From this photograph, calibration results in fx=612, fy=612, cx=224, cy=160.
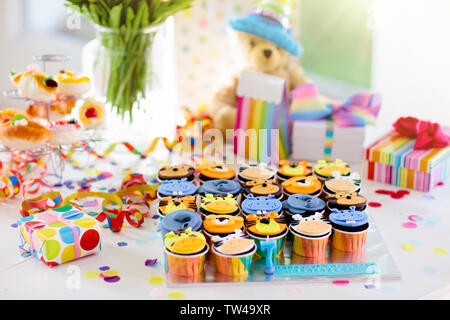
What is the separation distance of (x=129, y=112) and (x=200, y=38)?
516 millimetres

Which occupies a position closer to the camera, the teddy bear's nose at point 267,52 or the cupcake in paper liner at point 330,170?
the cupcake in paper liner at point 330,170

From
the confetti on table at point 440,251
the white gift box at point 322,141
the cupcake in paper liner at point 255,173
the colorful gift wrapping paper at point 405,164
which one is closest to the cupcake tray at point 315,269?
the confetti on table at point 440,251

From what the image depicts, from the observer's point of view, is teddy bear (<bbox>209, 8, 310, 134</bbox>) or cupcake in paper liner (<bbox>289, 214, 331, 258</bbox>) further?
teddy bear (<bbox>209, 8, 310, 134</bbox>)

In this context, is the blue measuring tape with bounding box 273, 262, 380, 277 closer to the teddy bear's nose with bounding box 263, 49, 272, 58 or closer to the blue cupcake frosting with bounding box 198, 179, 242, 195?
the blue cupcake frosting with bounding box 198, 179, 242, 195

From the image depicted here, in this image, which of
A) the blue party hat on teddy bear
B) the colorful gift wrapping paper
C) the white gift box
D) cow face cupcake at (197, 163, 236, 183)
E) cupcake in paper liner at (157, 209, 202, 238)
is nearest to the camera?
cupcake in paper liner at (157, 209, 202, 238)

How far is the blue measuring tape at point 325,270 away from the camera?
3.47 ft

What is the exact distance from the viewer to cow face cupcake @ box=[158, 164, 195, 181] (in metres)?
1.34

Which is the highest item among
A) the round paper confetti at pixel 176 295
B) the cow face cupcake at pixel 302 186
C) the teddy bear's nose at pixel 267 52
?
the teddy bear's nose at pixel 267 52

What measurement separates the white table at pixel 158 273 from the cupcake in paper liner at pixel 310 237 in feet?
0.25

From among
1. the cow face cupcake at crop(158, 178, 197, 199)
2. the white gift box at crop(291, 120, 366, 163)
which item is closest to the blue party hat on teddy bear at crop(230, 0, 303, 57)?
the white gift box at crop(291, 120, 366, 163)

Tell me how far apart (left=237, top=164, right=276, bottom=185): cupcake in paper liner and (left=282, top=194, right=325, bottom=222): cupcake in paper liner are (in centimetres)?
14

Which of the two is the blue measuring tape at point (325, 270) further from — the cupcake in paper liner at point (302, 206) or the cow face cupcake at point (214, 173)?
the cow face cupcake at point (214, 173)
